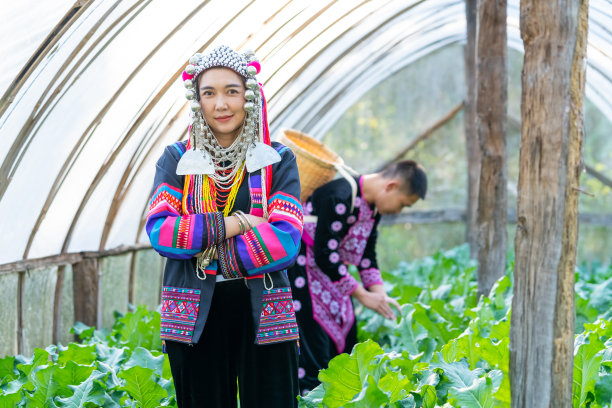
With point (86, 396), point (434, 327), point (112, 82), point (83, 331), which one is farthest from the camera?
point (83, 331)

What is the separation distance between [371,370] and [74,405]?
144cm

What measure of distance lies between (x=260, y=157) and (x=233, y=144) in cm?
13

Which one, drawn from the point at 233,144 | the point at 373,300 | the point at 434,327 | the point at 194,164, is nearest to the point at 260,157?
the point at 233,144

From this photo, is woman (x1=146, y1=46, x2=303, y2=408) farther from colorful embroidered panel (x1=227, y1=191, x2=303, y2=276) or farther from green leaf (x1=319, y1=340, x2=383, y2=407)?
green leaf (x1=319, y1=340, x2=383, y2=407)

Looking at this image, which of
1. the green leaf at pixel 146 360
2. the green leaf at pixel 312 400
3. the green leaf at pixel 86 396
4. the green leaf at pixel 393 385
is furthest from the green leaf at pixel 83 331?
the green leaf at pixel 393 385

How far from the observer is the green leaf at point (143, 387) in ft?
12.1

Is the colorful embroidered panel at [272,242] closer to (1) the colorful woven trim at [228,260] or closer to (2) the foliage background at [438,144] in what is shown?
(1) the colorful woven trim at [228,260]

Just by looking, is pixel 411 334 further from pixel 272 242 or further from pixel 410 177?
pixel 272 242

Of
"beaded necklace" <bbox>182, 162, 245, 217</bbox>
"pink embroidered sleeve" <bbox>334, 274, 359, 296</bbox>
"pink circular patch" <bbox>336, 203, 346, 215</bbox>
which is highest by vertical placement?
"pink circular patch" <bbox>336, 203, 346, 215</bbox>

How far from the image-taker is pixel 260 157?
268cm

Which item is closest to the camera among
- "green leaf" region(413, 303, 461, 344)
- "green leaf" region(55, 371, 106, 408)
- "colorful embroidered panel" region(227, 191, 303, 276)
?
"colorful embroidered panel" region(227, 191, 303, 276)

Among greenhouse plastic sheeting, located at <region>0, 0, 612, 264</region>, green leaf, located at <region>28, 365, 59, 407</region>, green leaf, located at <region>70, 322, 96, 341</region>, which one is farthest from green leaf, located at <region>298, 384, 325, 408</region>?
green leaf, located at <region>70, 322, 96, 341</region>

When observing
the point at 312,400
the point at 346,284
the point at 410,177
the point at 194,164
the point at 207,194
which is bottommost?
the point at 312,400

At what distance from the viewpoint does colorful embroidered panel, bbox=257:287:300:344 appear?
8.61ft
